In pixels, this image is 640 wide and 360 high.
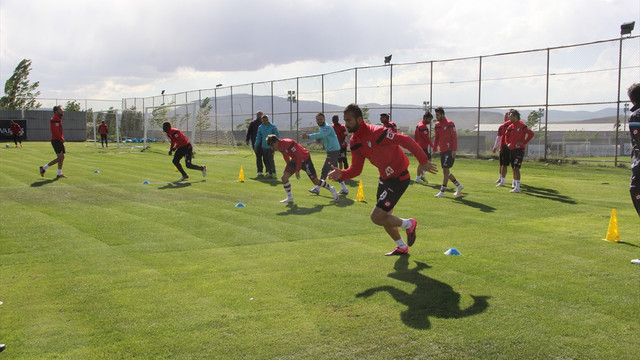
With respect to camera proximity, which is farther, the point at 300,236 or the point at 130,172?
the point at 130,172

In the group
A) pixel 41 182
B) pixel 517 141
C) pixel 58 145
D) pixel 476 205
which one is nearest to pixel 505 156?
pixel 517 141

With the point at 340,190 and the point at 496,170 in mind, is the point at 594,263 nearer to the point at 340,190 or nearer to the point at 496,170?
the point at 340,190

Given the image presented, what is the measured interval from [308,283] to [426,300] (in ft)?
4.57

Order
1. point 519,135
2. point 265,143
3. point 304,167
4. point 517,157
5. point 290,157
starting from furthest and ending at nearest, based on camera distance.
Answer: point 265,143
point 519,135
point 517,157
point 304,167
point 290,157

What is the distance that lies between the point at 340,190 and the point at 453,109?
15.2 m

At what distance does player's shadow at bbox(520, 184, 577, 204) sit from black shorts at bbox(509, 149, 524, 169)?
83 centimetres

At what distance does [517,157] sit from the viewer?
15.0 meters

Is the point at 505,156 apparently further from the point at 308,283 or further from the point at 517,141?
the point at 308,283

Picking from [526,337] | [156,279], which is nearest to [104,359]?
[156,279]

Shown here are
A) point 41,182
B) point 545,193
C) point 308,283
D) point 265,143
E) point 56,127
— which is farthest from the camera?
point 265,143

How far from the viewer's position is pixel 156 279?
20.1 ft

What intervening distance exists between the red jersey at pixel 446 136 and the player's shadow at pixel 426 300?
27.4ft

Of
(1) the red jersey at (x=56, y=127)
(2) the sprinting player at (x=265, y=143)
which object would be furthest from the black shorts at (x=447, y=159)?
(1) the red jersey at (x=56, y=127)

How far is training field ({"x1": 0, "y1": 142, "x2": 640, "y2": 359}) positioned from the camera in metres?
4.31
